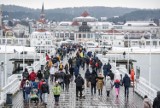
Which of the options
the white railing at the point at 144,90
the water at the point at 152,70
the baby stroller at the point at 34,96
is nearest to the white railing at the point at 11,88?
the baby stroller at the point at 34,96

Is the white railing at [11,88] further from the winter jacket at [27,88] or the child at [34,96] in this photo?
the child at [34,96]

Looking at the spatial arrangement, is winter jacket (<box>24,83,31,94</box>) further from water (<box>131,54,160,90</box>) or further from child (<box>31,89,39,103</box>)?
water (<box>131,54,160,90</box>)

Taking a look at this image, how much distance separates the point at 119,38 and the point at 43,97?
134 meters

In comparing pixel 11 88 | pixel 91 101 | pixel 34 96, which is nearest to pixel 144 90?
pixel 91 101

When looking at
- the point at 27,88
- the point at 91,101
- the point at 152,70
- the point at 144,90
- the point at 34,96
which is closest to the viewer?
the point at 27,88

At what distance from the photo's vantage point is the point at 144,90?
2570 centimetres

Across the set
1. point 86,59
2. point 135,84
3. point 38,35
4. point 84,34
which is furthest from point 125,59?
point 84,34

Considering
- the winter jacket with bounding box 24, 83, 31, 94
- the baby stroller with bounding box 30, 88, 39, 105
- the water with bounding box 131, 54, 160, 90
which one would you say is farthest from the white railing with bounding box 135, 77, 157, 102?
the water with bounding box 131, 54, 160, 90

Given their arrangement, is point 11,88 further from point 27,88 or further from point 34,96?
point 27,88

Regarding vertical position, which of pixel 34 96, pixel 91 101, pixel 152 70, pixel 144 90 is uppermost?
pixel 34 96

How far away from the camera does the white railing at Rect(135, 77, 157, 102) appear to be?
23.8m

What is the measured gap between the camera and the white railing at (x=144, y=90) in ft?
78.1

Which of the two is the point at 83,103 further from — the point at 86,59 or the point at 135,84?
the point at 86,59

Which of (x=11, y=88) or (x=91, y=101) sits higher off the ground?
(x=11, y=88)
